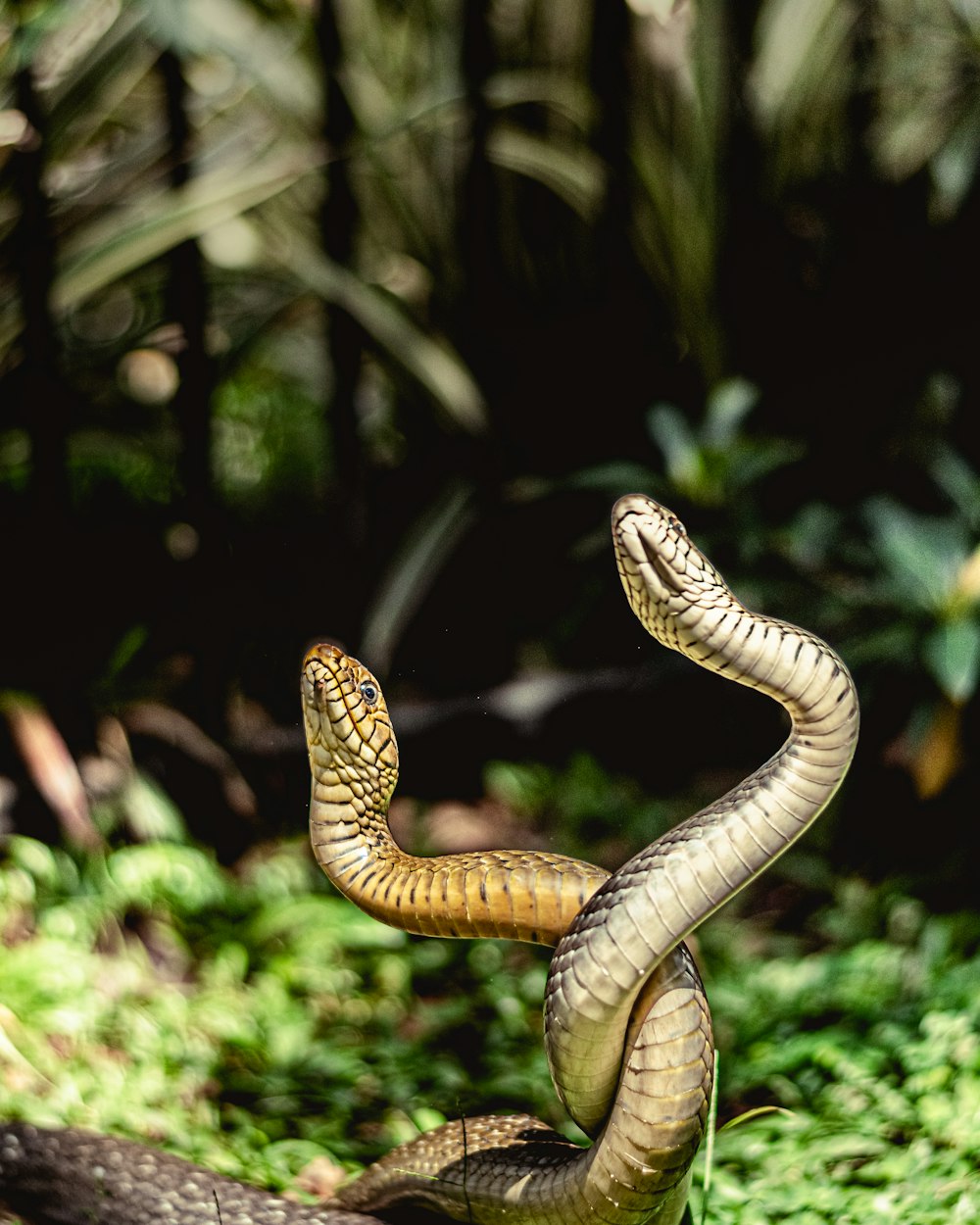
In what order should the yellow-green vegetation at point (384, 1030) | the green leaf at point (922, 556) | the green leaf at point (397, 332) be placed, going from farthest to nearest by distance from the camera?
the green leaf at point (397, 332), the green leaf at point (922, 556), the yellow-green vegetation at point (384, 1030)

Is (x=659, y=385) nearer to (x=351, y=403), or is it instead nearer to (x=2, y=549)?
(x=351, y=403)

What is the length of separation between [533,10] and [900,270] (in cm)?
114

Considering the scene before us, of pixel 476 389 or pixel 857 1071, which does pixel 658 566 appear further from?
pixel 476 389

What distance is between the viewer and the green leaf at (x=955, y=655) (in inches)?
88.0

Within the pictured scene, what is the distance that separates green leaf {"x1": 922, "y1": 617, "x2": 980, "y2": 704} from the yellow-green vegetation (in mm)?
457

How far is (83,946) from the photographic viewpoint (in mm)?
2375

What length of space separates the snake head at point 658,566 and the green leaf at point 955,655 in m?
1.25

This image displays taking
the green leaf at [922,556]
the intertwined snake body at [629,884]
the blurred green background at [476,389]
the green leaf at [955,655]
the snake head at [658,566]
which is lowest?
the intertwined snake body at [629,884]

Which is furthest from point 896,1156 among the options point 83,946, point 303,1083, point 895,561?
point 83,946

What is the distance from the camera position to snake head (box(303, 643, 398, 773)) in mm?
1255

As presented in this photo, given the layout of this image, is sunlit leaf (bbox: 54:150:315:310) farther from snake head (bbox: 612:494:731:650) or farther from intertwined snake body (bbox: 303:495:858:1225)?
snake head (bbox: 612:494:731:650)

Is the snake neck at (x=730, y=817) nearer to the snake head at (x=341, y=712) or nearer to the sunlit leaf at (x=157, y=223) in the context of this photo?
the snake head at (x=341, y=712)

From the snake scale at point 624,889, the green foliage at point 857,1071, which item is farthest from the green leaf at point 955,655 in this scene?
the snake scale at point 624,889

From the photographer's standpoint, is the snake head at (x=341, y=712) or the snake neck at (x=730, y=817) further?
the snake head at (x=341, y=712)
